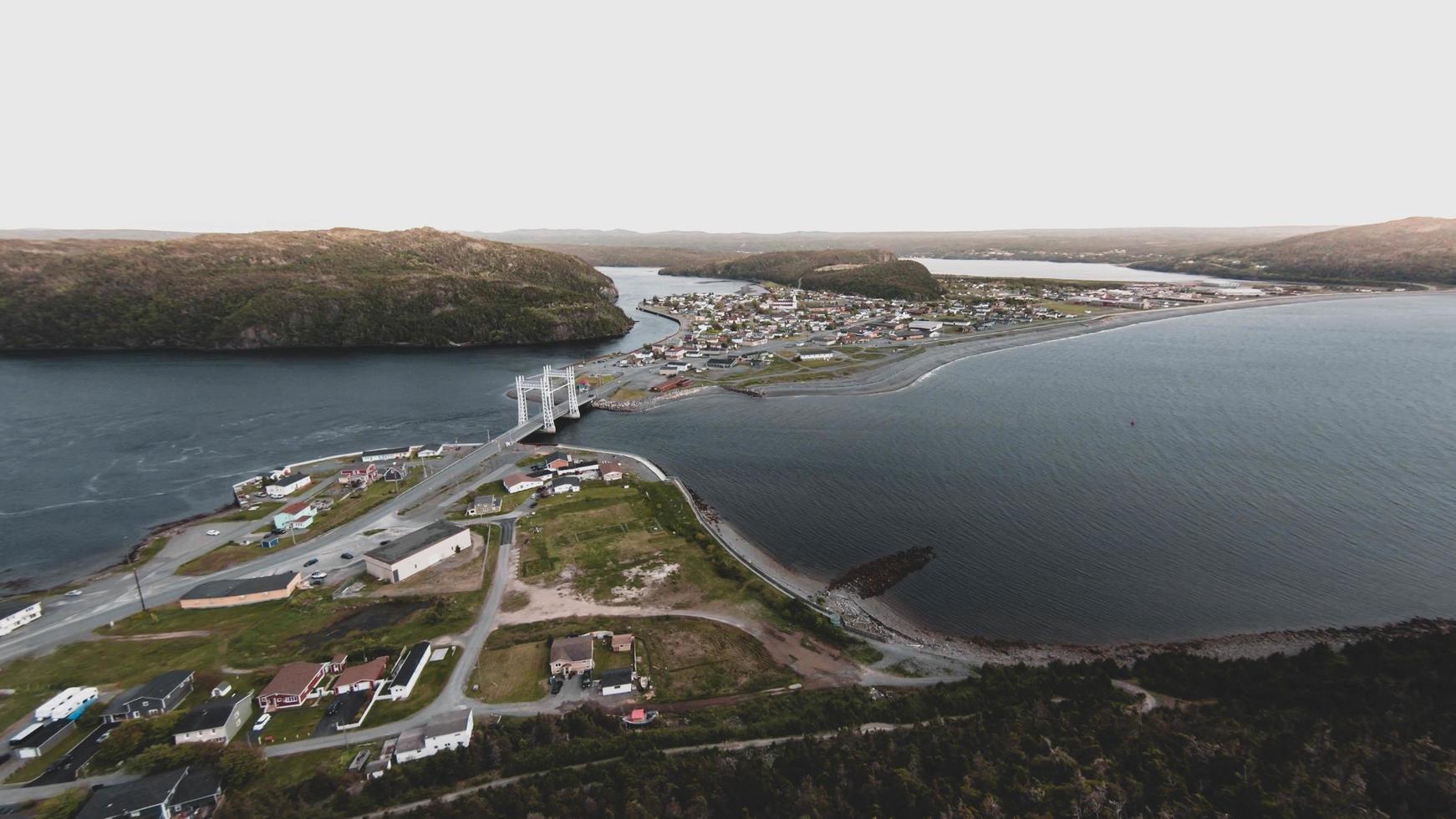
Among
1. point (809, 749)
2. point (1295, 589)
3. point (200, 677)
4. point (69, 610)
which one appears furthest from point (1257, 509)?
point (69, 610)

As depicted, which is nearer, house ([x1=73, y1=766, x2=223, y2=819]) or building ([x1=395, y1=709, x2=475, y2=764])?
house ([x1=73, y1=766, x2=223, y2=819])

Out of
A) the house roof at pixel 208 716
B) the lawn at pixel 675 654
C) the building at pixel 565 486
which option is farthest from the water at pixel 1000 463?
the house roof at pixel 208 716

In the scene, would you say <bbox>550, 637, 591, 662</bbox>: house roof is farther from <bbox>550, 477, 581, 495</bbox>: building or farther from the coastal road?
the coastal road

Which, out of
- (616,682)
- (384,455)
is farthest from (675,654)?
(384,455)

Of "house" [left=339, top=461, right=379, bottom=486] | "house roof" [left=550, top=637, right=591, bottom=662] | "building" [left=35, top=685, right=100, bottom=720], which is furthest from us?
"house" [left=339, top=461, right=379, bottom=486]

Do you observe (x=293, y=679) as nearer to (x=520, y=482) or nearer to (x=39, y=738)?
(x=39, y=738)

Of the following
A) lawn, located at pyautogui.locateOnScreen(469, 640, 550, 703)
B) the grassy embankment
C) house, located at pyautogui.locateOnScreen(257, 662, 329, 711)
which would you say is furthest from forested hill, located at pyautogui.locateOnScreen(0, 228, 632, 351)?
lawn, located at pyautogui.locateOnScreen(469, 640, 550, 703)
